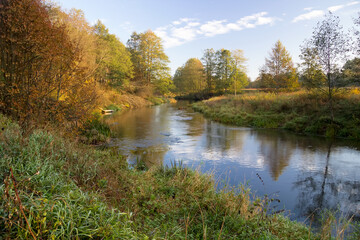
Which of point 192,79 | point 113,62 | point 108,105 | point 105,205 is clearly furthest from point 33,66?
point 192,79

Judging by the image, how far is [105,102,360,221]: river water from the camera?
588 centimetres

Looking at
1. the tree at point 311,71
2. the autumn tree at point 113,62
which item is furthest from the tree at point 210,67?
the tree at point 311,71

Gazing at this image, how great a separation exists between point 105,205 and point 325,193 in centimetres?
583

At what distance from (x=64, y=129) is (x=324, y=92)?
49.8 ft

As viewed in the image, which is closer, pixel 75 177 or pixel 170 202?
pixel 75 177

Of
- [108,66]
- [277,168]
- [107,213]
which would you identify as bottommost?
[277,168]

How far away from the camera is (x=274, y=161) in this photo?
9.02 meters

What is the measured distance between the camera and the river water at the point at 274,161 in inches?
231

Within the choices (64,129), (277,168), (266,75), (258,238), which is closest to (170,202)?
(258,238)

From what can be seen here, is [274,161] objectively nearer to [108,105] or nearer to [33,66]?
[33,66]

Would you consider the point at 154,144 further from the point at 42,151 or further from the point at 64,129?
the point at 42,151

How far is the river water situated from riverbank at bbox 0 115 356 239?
1461mm

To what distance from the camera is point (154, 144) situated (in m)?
11.6

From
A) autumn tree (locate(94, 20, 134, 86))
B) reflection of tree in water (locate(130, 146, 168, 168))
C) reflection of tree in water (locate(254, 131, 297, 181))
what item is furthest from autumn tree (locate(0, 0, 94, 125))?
autumn tree (locate(94, 20, 134, 86))
